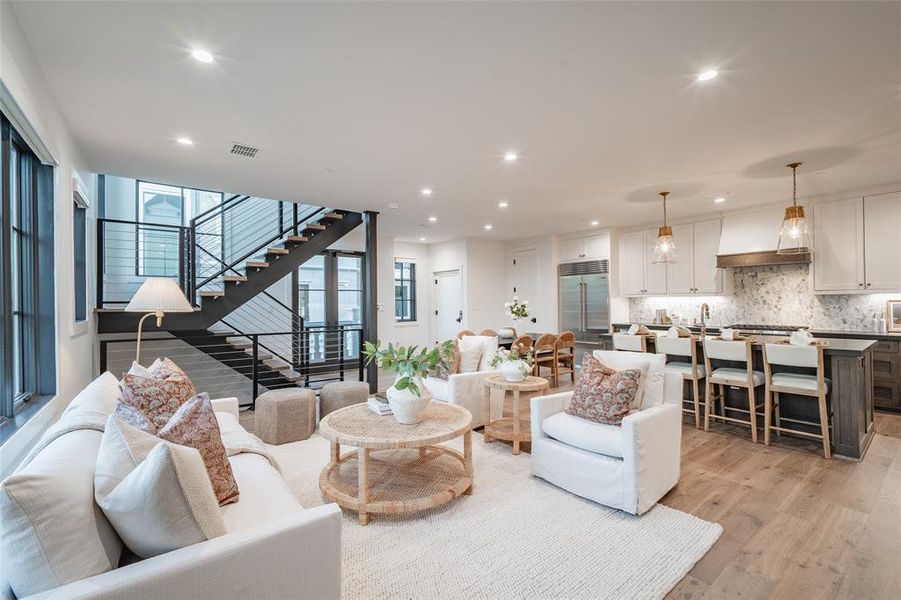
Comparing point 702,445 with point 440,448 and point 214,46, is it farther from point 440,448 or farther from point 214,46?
point 214,46

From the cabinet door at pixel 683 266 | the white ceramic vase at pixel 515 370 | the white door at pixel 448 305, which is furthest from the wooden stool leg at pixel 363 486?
the white door at pixel 448 305

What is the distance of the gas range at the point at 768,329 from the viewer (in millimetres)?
5531

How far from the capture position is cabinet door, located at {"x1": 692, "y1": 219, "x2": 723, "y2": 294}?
6043 millimetres

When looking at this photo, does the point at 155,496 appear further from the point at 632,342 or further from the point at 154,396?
the point at 632,342

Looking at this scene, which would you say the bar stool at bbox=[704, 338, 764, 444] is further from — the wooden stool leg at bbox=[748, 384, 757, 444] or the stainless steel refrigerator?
the stainless steel refrigerator

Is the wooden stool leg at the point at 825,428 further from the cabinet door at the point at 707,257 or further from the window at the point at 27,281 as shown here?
the window at the point at 27,281

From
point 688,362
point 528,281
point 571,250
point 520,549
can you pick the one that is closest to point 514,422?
point 520,549

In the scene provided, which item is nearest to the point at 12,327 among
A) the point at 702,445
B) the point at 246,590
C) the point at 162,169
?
the point at 246,590

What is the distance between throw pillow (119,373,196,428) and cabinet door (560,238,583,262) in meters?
6.67

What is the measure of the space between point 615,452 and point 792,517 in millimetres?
1064

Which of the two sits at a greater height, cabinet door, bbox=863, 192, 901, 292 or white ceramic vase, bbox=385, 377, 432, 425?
cabinet door, bbox=863, 192, 901, 292

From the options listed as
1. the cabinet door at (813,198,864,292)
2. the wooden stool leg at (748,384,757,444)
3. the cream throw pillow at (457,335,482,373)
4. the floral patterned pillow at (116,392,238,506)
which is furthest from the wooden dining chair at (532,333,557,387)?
the floral patterned pillow at (116,392,238,506)

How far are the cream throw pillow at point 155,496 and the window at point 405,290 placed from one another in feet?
24.0

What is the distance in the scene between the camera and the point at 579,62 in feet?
7.46
